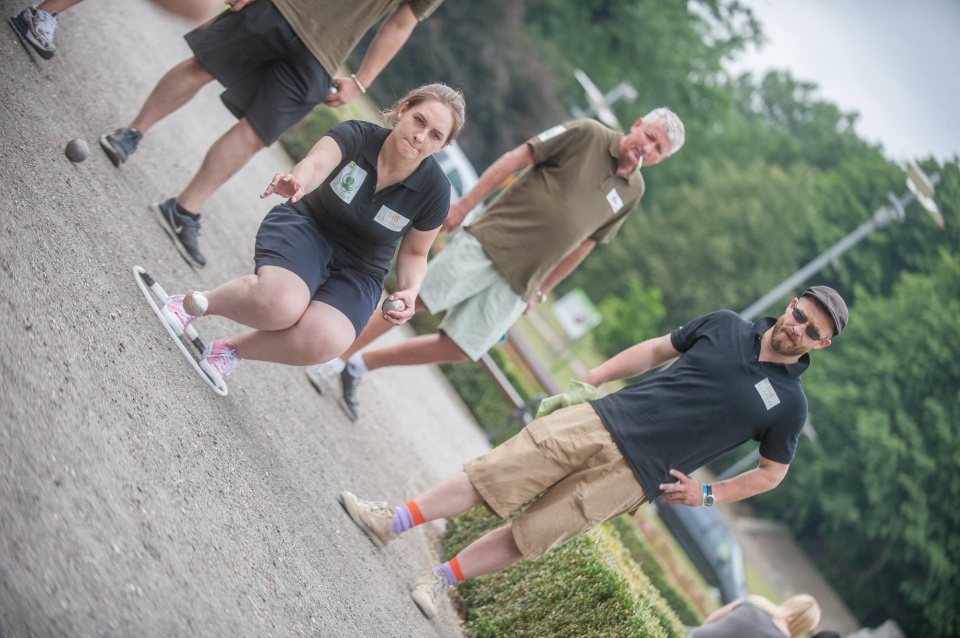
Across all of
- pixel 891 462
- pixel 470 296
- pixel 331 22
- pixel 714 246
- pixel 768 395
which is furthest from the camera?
pixel 714 246

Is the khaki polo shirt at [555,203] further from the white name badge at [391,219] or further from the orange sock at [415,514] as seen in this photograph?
the orange sock at [415,514]

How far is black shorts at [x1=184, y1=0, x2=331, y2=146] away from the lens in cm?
475

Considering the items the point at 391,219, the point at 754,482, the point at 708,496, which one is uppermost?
the point at 391,219

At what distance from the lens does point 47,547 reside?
2.43 m

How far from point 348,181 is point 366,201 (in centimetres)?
12

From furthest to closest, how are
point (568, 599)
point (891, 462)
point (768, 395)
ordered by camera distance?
point (891, 462)
point (568, 599)
point (768, 395)

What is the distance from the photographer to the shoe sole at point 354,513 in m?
4.33

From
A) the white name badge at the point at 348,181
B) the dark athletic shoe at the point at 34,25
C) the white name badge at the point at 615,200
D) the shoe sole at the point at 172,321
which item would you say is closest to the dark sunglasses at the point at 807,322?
the white name badge at the point at 615,200

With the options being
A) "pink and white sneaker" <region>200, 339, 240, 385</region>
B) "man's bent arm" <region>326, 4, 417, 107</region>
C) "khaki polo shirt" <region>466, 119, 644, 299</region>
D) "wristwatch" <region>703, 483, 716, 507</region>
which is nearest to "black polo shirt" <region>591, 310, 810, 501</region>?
"wristwatch" <region>703, 483, 716, 507</region>

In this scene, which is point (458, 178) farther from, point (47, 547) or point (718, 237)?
point (718, 237)

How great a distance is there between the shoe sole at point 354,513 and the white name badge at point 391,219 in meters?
1.37

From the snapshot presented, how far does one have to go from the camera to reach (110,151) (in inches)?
193

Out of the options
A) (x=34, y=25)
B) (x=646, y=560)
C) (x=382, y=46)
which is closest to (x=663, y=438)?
(x=382, y=46)

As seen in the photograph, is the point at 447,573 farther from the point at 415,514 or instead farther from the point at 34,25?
the point at 34,25
